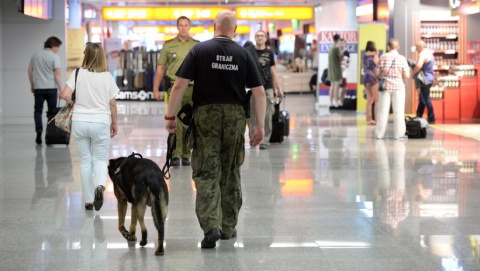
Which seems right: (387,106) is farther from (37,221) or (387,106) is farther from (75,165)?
(37,221)

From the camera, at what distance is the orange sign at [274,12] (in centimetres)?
3056

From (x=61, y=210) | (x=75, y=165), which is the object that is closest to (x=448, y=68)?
(x=75, y=165)

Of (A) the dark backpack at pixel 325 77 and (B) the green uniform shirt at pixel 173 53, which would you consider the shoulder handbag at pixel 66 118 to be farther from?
(A) the dark backpack at pixel 325 77

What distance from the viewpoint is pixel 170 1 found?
101 ft

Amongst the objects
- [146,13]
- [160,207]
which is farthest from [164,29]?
[160,207]

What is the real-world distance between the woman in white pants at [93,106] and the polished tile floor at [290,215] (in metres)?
0.50

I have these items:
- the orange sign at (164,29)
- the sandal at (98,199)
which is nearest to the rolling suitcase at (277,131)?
the sandal at (98,199)

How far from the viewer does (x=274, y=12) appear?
31.0 meters

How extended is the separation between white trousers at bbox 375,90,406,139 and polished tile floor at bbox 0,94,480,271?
4.29 feet

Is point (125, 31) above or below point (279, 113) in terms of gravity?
above

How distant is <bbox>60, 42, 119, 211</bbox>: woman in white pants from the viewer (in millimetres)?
7910

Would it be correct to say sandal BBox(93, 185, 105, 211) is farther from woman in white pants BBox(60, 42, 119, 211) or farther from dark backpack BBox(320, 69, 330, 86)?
dark backpack BBox(320, 69, 330, 86)

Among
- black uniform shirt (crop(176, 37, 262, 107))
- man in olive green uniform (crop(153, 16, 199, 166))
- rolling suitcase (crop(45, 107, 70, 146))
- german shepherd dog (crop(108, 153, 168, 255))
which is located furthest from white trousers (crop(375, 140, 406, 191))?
rolling suitcase (crop(45, 107, 70, 146))

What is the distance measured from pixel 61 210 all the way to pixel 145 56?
23156 mm
